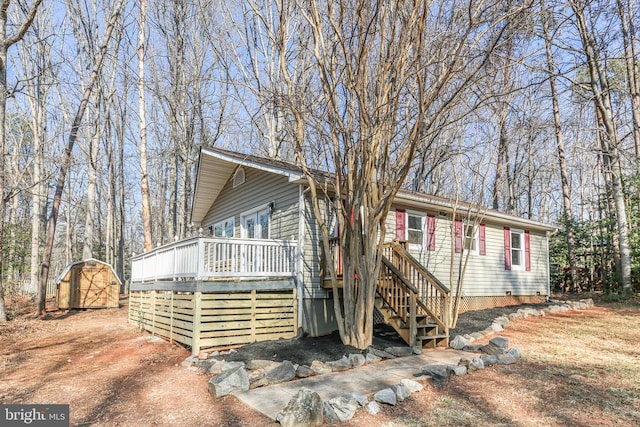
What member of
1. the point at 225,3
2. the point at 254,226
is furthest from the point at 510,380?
the point at 225,3

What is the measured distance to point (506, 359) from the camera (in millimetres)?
6344

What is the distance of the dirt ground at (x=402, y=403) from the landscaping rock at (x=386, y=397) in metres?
0.08

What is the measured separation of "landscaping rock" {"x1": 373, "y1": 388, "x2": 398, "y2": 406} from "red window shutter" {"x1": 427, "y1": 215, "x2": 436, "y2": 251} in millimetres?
7231

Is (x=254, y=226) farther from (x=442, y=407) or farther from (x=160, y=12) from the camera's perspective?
(x=160, y=12)

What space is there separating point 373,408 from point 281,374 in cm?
155

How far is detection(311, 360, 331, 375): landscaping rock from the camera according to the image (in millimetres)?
5918

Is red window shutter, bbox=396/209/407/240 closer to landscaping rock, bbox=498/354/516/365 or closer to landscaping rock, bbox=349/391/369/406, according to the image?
landscaping rock, bbox=498/354/516/365

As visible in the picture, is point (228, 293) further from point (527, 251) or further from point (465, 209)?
point (527, 251)

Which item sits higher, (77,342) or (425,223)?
(425,223)

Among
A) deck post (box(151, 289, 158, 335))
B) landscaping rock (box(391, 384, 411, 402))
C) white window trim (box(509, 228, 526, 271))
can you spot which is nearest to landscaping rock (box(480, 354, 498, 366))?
landscaping rock (box(391, 384, 411, 402))

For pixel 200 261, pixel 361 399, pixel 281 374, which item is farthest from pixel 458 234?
pixel 361 399

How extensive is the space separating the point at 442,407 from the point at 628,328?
684 cm

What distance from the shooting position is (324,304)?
9172mm

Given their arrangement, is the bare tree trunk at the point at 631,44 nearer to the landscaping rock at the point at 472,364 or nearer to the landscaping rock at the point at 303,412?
the landscaping rock at the point at 472,364
